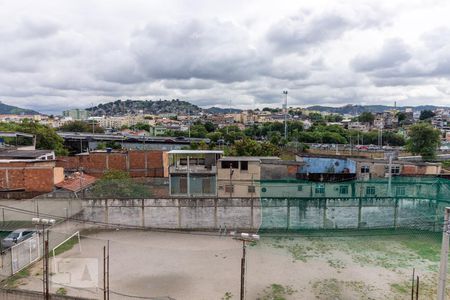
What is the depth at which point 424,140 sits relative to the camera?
42.1 metres

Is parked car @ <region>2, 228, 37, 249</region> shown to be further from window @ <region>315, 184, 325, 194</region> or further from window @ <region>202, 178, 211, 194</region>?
window @ <region>315, 184, 325, 194</region>

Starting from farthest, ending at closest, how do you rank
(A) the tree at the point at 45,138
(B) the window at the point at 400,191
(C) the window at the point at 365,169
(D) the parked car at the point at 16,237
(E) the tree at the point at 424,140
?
(A) the tree at the point at 45,138
(E) the tree at the point at 424,140
(C) the window at the point at 365,169
(B) the window at the point at 400,191
(D) the parked car at the point at 16,237

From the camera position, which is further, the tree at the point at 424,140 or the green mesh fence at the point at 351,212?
the tree at the point at 424,140

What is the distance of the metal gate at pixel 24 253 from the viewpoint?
1455 cm

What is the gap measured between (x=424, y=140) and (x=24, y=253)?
42054mm

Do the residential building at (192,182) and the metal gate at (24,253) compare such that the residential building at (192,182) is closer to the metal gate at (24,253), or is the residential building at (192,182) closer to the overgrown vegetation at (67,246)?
the overgrown vegetation at (67,246)

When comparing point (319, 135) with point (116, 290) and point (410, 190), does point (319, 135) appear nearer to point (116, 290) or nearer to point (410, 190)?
point (410, 190)

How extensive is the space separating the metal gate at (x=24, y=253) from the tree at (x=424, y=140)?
4054 centimetres

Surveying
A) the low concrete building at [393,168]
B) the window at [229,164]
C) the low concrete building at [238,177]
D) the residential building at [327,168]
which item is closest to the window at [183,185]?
the low concrete building at [238,177]

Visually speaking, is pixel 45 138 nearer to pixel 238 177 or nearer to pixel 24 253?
pixel 238 177

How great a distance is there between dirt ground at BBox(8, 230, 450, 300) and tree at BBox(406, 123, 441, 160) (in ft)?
82.2

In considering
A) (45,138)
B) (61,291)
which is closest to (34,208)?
(61,291)

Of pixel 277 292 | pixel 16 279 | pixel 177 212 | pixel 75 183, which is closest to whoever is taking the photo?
pixel 277 292

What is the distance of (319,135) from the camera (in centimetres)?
8194
